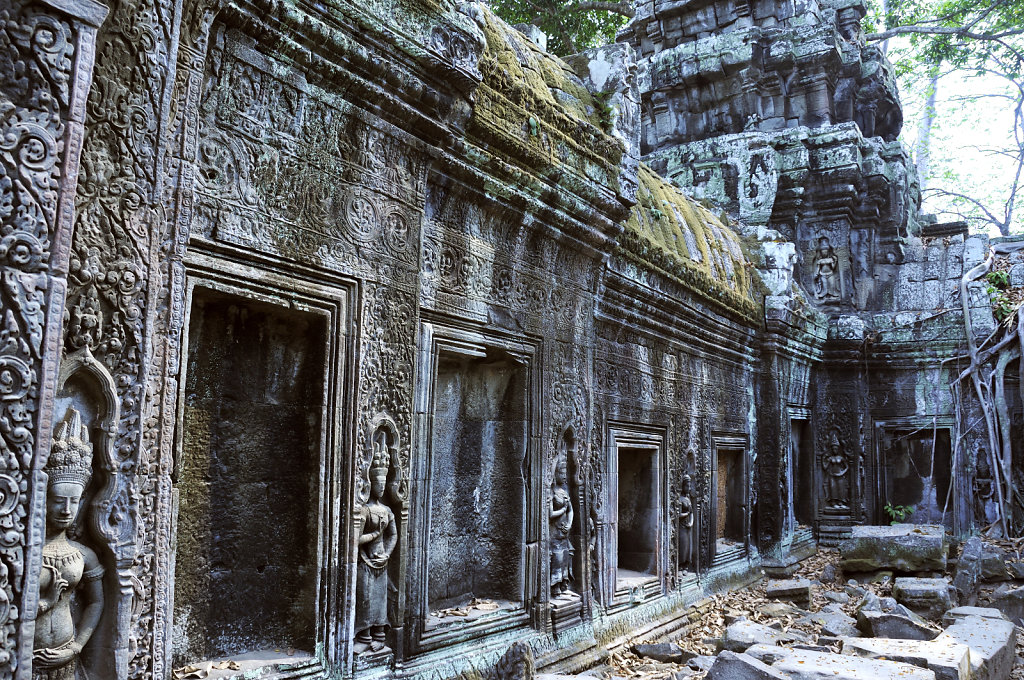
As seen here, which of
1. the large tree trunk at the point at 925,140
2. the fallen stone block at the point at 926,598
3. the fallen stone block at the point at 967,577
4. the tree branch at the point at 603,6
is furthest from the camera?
the large tree trunk at the point at 925,140

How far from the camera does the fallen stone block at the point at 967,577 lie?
7281mm

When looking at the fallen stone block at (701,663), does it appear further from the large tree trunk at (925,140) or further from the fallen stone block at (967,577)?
the large tree trunk at (925,140)

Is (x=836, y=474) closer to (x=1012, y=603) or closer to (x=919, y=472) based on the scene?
(x=919, y=472)

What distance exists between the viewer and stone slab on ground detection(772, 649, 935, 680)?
12.7 ft

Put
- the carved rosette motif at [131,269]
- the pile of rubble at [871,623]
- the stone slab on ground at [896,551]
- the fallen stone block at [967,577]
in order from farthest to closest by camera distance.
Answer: the stone slab on ground at [896,551], the fallen stone block at [967,577], the pile of rubble at [871,623], the carved rosette motif at [131,269]

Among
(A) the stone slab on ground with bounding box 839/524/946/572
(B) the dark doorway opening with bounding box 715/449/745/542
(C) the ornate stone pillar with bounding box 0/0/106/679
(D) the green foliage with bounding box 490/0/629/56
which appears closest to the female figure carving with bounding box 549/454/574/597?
(C) the ornate stone pillar with bounding box 0/0/106/679

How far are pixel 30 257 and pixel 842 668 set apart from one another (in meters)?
3.89

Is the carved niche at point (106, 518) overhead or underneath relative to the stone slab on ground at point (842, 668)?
overhead

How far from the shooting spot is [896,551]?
8.30 m

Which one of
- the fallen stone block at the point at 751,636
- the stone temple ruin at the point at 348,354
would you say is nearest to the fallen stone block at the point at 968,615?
the stone temple ruin at the point at 348,354

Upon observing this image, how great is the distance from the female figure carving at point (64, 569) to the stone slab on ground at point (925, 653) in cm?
394

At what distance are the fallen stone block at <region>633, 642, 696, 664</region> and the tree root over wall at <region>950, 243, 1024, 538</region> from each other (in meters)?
6.23

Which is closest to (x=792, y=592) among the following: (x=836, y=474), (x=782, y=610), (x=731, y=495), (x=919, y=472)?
(x=782, y=610)

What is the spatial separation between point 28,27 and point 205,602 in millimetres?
2140
